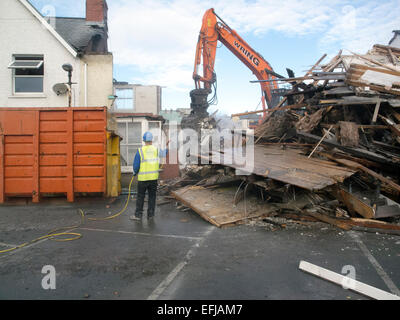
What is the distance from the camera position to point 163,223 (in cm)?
569

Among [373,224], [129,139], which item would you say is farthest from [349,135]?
[129,139]

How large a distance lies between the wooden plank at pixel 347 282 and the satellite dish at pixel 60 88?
9.87 metres

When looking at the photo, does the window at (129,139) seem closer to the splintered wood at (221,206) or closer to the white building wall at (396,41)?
the splintered wood at (221,206)

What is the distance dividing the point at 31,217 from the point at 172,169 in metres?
5.71

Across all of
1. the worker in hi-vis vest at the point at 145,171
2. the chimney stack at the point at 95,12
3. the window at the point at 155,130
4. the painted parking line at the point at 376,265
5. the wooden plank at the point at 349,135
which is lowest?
the painted parking line at the point at 376,265

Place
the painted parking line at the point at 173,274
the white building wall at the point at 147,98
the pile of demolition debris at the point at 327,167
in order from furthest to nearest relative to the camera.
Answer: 1. the white building wall at the point at 147,98
2. the pile of demolition debris at the point at 327,167
3. the painted parking line at the point at 173,274

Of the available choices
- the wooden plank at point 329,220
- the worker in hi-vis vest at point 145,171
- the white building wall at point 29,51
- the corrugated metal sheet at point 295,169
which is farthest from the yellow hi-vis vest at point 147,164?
the white building wall at point 29,51

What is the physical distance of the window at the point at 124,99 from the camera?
18.7 metres

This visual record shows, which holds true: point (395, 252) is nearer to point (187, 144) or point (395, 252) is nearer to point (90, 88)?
point (187, 144)

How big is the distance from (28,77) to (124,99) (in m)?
8.62

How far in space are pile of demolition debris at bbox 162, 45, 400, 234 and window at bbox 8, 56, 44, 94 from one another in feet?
23.6

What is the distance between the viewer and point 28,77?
1042 cm

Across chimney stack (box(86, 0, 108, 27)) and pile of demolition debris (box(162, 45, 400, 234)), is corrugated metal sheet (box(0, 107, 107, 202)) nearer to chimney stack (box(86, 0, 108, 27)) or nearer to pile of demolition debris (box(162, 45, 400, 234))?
pile of demolition debris (box(162, 45, 400, 234))

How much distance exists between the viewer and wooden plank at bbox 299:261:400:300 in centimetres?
268
